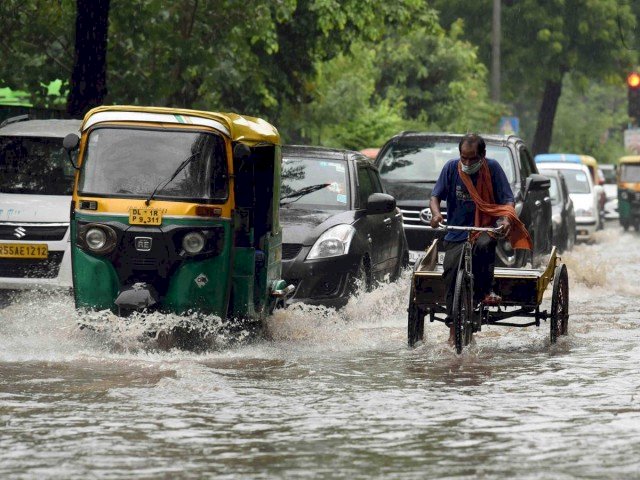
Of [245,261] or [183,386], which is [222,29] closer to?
[245,261]

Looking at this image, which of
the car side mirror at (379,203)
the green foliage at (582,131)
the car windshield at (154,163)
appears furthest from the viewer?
the green foliage at (582,131)

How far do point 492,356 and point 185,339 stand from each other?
7.79 feet

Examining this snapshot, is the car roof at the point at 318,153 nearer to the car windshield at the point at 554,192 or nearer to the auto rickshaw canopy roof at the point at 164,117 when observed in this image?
the auto rickshaw canopy roof at the point at 164,117

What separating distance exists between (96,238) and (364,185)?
15.4ft

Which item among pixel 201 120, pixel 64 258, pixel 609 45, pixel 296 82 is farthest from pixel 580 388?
pixel 609 45

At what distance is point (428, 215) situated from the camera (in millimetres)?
13141

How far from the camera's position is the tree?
150 ft

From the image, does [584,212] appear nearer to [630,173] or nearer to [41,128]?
[630,173]

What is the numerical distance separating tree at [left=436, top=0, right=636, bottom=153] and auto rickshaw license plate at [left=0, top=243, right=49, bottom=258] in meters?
31.9

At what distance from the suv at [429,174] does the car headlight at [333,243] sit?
407 cm

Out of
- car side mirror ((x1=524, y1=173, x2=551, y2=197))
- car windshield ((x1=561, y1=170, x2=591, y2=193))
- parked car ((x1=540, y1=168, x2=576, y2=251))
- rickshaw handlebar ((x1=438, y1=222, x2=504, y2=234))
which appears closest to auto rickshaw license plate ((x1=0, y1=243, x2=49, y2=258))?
rickshaw handlebar ((x1=438, y1=222, x2=504, y2=234))

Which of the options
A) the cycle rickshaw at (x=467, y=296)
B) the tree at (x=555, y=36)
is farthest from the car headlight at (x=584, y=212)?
the cycle rickshaw at (x=467, y=296)

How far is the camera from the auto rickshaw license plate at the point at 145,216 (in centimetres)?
1207

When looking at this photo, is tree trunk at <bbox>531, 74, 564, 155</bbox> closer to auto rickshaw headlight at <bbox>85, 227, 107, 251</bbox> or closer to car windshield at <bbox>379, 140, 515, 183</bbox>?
car windshield at <bbox>379, 140, 515, 183</bbox>
